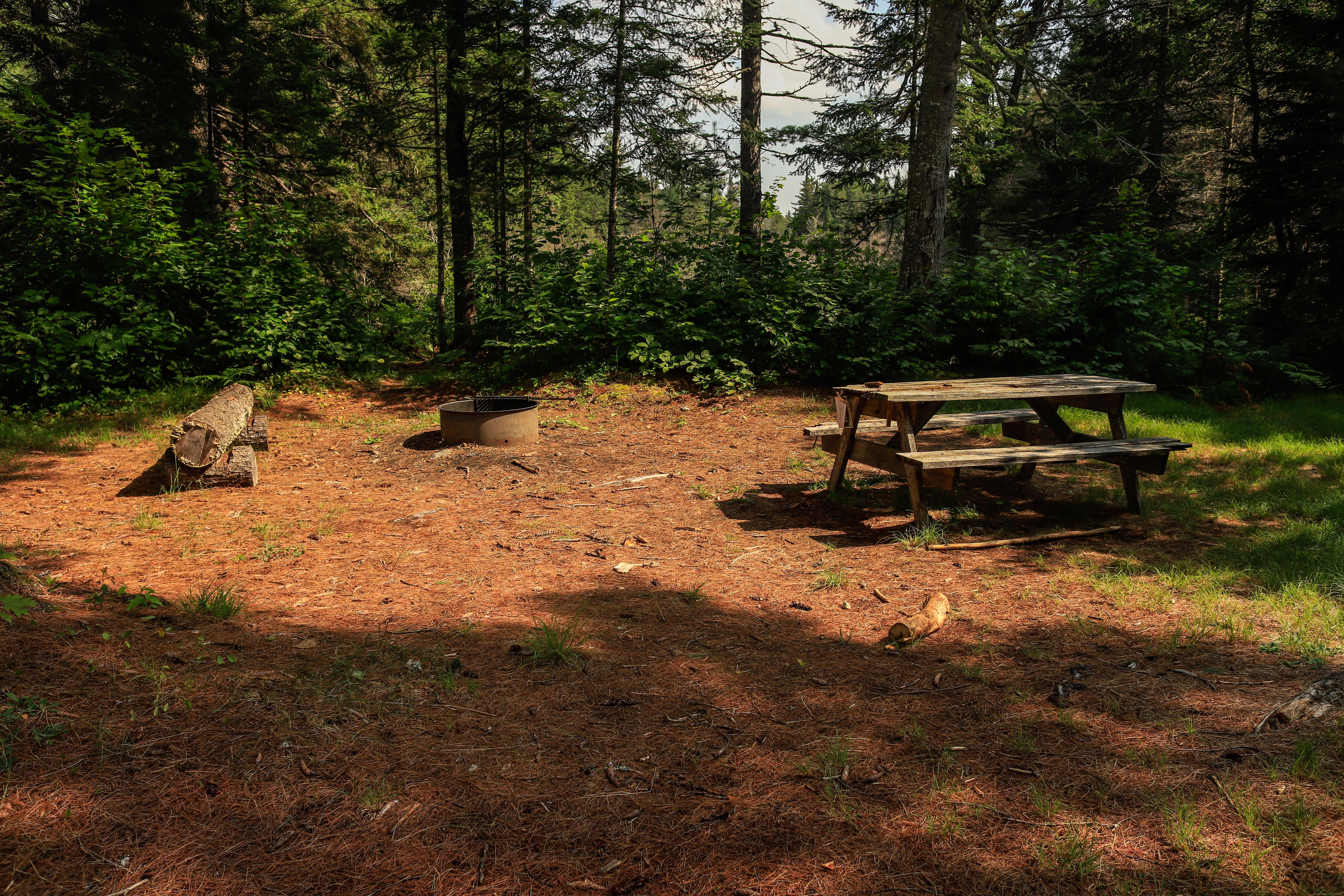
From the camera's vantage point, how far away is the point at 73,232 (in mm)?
9125

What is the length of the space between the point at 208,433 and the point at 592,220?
8216 mm

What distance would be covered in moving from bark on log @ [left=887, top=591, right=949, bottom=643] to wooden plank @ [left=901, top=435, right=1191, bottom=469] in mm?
1161

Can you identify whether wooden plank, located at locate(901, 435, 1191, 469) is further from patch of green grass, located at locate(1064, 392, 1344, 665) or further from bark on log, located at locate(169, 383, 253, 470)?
bark on log, located at locate(169, 383, 253, 470)

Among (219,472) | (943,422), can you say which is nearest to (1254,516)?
(943,422)

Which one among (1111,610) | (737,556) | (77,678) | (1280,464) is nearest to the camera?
(77,678)

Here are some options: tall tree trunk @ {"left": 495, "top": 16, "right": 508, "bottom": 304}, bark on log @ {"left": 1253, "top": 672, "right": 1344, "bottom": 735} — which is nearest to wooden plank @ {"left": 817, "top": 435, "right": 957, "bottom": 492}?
bark on log @ {"left": 1253, "top": 672, "right": 1344, "bottom": 735}

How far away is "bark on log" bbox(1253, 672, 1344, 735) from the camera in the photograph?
2506 mm

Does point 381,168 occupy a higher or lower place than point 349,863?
higher

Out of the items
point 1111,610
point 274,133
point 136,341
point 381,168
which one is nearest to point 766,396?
point 1111,610

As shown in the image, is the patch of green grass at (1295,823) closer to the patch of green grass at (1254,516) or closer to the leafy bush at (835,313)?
the patch of green grass at (1254,516)

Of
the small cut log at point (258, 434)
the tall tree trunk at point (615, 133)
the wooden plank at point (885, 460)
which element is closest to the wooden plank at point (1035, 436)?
the wooden plank at point (885, 460)

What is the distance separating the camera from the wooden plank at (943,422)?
5977mm

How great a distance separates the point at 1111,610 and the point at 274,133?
15.9 metres

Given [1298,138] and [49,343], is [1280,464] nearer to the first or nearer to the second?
[1298,138]
